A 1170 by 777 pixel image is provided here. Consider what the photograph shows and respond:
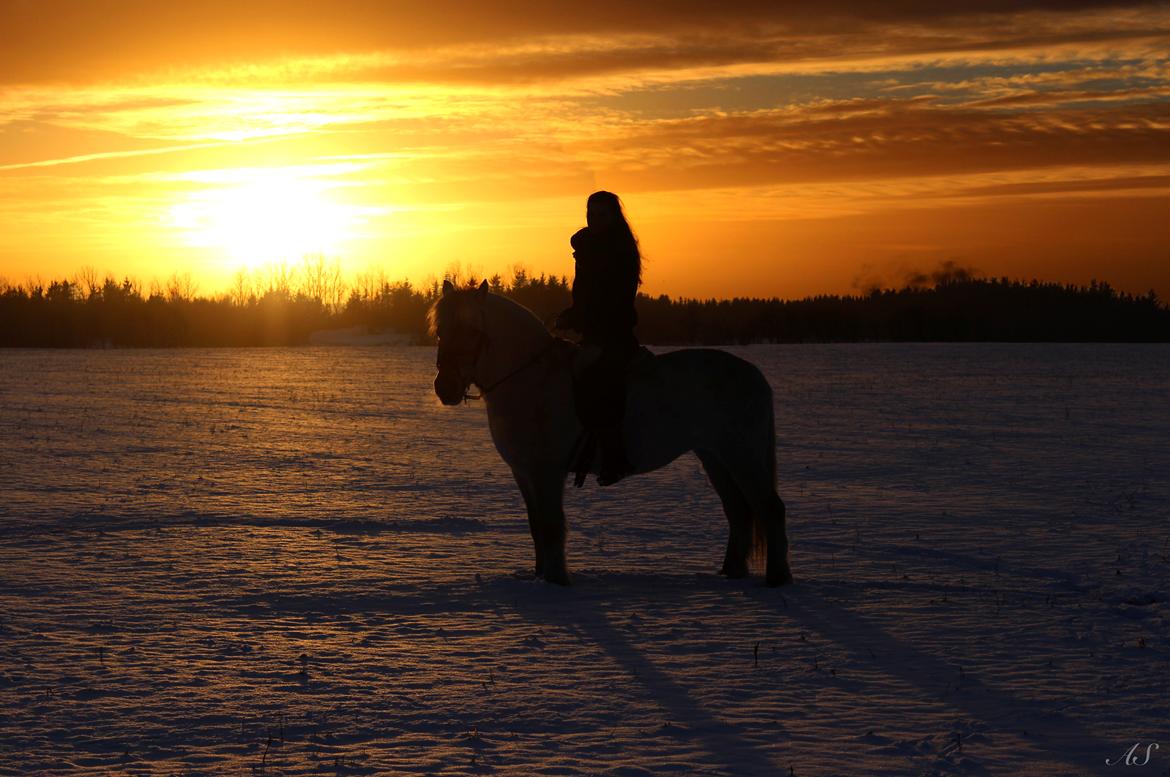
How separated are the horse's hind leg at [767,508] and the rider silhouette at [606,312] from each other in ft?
2.95

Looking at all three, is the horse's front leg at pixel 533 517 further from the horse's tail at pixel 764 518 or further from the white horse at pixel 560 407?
the horse's tail at pixel 764 518

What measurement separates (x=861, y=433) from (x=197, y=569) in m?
14.4

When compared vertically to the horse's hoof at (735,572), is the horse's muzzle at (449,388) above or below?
above

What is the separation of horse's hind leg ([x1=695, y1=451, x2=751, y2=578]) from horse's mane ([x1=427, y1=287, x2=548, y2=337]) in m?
1.63

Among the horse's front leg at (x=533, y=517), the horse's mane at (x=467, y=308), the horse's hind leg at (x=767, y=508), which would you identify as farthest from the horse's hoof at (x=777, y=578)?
the horse's mane at (x=467, y=308)

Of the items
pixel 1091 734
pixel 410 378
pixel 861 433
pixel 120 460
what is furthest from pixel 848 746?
A: pixel 410 378

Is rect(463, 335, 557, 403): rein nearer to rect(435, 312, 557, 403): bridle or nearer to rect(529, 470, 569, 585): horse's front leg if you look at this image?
rect(435, 312, 557, 403): bridle

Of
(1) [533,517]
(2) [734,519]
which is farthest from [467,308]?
(2) [734,519]

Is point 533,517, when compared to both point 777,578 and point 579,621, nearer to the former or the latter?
point 579,621

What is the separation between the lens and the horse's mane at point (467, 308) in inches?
345

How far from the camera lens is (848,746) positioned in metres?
5.25

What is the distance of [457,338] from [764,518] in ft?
8.46

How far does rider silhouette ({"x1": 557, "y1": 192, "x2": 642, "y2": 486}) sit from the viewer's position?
28.3 feet

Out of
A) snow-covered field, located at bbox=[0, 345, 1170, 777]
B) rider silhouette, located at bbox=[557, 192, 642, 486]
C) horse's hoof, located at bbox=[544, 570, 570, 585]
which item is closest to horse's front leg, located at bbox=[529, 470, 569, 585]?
horse's hoof, located at bbox=[544, 570, 570, 585]
